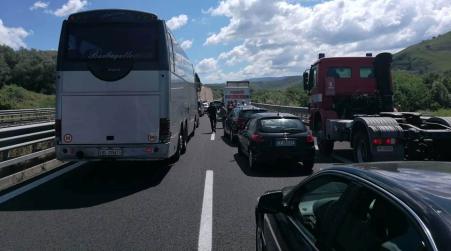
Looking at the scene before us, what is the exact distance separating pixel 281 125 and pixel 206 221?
18.5 feet

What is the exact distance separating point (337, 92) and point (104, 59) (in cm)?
728

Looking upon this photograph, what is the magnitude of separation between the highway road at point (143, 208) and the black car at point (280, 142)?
37cm

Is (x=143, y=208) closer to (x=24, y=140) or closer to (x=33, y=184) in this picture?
(x=33, y=184)

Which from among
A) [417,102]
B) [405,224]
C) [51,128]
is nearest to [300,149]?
[51,128]

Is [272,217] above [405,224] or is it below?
below

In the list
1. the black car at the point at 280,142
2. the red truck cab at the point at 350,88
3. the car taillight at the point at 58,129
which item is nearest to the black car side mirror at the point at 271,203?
the car taillight at the point at 58,129

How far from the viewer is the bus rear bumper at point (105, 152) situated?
10680 millimetres

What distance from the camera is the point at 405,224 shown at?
7.49ft

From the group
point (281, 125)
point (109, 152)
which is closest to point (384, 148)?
point (281, 125)

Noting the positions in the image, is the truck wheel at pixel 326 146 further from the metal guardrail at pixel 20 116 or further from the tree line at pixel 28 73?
the tree line at pixel 28 73

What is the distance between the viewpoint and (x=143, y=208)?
7965mm

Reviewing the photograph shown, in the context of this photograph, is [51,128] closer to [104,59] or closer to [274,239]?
[104,59]

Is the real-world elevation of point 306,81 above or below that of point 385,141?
above

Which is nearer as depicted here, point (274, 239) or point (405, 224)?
point (405, 224)
